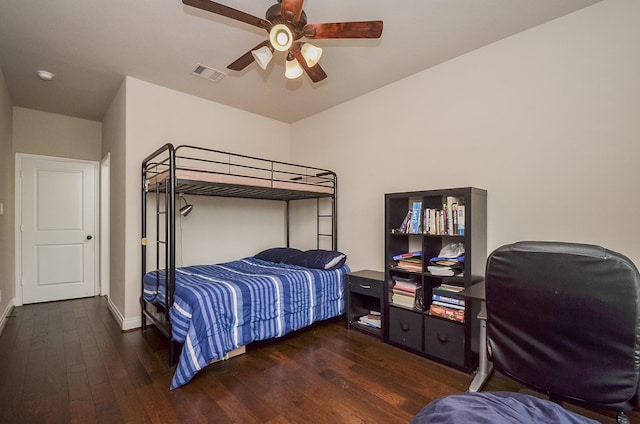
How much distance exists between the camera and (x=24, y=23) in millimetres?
2215

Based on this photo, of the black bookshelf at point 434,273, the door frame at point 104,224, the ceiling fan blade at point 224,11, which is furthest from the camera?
the door frame at point 104,224

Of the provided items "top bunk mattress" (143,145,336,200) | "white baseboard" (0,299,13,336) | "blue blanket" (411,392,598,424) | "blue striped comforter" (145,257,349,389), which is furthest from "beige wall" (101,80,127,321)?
"blue blanket" (411,392,598,424)

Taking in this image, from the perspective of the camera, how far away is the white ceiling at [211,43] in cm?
207

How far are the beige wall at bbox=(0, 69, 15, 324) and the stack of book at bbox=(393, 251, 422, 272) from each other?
3.95 m

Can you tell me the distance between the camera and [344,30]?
1.82 meters

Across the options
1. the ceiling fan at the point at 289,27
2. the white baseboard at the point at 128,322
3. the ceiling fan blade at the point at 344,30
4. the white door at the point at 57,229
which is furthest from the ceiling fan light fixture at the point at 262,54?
the white door at the point at 57,229

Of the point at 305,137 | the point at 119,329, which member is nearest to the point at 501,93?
the point at 305,137

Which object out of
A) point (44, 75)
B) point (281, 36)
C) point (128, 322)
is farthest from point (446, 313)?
point (44, 75)

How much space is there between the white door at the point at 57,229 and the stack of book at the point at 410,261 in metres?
4.26

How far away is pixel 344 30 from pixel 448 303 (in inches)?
81.5

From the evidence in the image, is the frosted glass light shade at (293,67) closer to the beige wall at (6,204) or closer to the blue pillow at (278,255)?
the blue pillow at (278,255)

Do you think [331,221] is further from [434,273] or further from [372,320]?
[434,273]

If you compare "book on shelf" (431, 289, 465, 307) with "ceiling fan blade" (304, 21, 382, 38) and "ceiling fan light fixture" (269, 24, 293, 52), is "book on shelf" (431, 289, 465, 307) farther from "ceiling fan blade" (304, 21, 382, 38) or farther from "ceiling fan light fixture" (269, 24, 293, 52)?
"ceiling fan light fixture" (269, 24, 293, 52)

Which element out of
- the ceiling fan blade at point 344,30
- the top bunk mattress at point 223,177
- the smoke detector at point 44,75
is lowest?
the top bunk mattress at point 223,177
